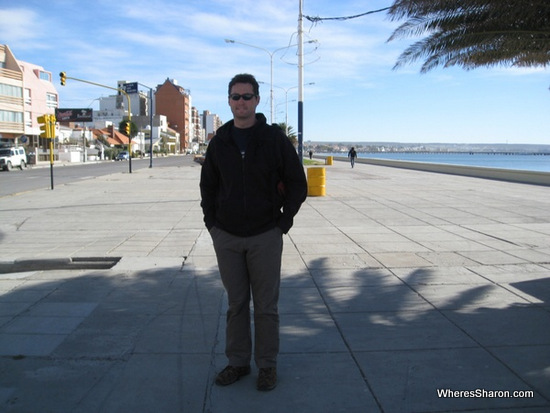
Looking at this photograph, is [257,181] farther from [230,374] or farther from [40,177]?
[40,177]

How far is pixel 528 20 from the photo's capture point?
5.80 metres

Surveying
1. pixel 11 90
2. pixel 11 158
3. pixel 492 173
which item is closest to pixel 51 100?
pixel 11 90

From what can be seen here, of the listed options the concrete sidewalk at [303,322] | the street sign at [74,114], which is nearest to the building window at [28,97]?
the street sign at [74,114]

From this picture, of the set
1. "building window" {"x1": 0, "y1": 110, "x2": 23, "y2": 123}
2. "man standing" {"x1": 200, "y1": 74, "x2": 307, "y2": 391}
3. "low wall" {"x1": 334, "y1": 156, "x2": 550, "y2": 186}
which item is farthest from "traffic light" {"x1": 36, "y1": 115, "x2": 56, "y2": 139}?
"building window" {"x1": 0, "y1": 110, "x2": 23, "y2": 123}

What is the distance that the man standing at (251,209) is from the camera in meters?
3.27

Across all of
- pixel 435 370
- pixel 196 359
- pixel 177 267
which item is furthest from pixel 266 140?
pixel 177 267

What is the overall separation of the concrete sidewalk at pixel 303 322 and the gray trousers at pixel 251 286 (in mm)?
249

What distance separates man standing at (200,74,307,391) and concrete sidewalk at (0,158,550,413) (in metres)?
0.33

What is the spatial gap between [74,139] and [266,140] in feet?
294

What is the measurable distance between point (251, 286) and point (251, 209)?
0.57 metres

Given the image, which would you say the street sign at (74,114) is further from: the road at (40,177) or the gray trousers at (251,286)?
the gray trousers at (251,286)

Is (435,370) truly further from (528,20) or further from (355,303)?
(528,20)

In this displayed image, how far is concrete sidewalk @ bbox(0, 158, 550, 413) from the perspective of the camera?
10.6 ft

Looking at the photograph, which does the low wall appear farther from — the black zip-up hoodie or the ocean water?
the black zip-up hoodie
